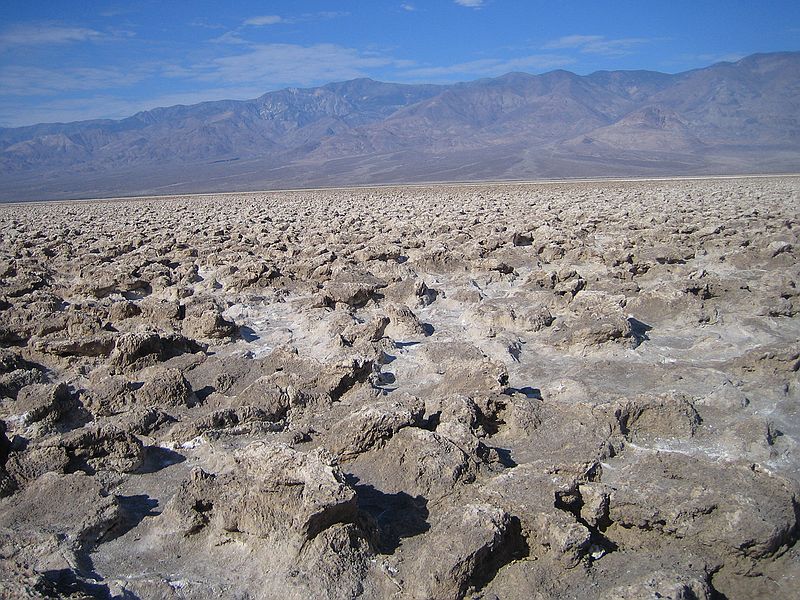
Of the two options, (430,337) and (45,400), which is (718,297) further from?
(45,400)

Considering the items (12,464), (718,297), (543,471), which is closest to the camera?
(543,471)

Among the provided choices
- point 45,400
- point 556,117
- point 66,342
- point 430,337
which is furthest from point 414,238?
point 556,117

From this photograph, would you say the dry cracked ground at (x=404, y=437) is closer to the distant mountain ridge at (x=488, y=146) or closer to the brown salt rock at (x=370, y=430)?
the brown salt rock at (x=370, y=430)

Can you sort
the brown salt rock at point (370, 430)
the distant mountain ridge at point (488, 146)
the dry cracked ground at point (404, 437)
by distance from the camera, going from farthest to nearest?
1. the distant mountain ridge at point (488, 146)
2. the brown salt rock at point (370, 430)
3. the dry cracked ground at point (404, 437)

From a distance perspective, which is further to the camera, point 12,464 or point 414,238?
point 414,238

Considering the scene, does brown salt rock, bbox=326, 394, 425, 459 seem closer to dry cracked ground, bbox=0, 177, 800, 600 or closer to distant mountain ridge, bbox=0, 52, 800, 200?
dry cracked ground, bbox=0, 177, 800, 600

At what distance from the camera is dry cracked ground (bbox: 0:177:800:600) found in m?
2.82

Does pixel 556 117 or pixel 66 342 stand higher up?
pixel 556 117

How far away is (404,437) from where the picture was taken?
379cm

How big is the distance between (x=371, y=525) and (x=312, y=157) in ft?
464

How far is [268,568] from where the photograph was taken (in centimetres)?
286

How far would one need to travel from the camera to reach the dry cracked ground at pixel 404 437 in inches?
→ 111

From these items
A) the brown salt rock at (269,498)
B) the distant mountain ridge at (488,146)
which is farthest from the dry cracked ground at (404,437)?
the distant mountain ridge at (488,146)

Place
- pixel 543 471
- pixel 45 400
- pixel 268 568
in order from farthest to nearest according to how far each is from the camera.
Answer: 1. pixel 45 400
2. pixel 543 471
3. pixel 268 568
